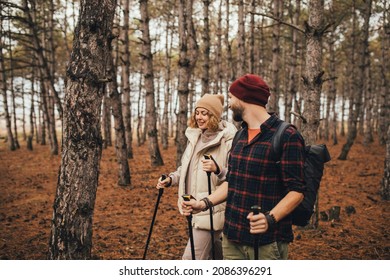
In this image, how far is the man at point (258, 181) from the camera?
2.08 m

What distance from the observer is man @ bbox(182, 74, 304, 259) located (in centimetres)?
208

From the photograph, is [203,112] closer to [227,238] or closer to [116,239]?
[227,238]

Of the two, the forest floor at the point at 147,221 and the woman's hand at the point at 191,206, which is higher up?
the woman's hand at the point at 191,206

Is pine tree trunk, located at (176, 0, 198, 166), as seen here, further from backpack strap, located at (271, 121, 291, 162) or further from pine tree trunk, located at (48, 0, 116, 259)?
backpack strap, located at (271, 121, 291, 162)

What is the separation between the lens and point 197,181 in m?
3.25

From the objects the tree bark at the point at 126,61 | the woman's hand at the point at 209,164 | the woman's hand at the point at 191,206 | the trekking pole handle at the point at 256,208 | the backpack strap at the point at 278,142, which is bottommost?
the woman's hand at the point at 191,206

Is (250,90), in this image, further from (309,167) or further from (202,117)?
(202,117)

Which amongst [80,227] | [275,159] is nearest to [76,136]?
[80,227]

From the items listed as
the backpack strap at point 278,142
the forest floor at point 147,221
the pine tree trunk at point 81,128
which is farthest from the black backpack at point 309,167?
the forest floor at point 147,221

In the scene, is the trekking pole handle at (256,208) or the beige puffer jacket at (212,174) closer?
the trekking pole handle at (256,208)

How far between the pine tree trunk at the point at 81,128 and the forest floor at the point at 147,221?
66.0 inches

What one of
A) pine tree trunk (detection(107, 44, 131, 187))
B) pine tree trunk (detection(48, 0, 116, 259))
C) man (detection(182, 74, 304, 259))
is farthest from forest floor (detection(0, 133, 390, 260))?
man (detection(182, 74, 304, 259))

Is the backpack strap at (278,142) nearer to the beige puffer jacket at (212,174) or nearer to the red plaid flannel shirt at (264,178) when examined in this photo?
the red plaid flannel shirt at (264,178)
